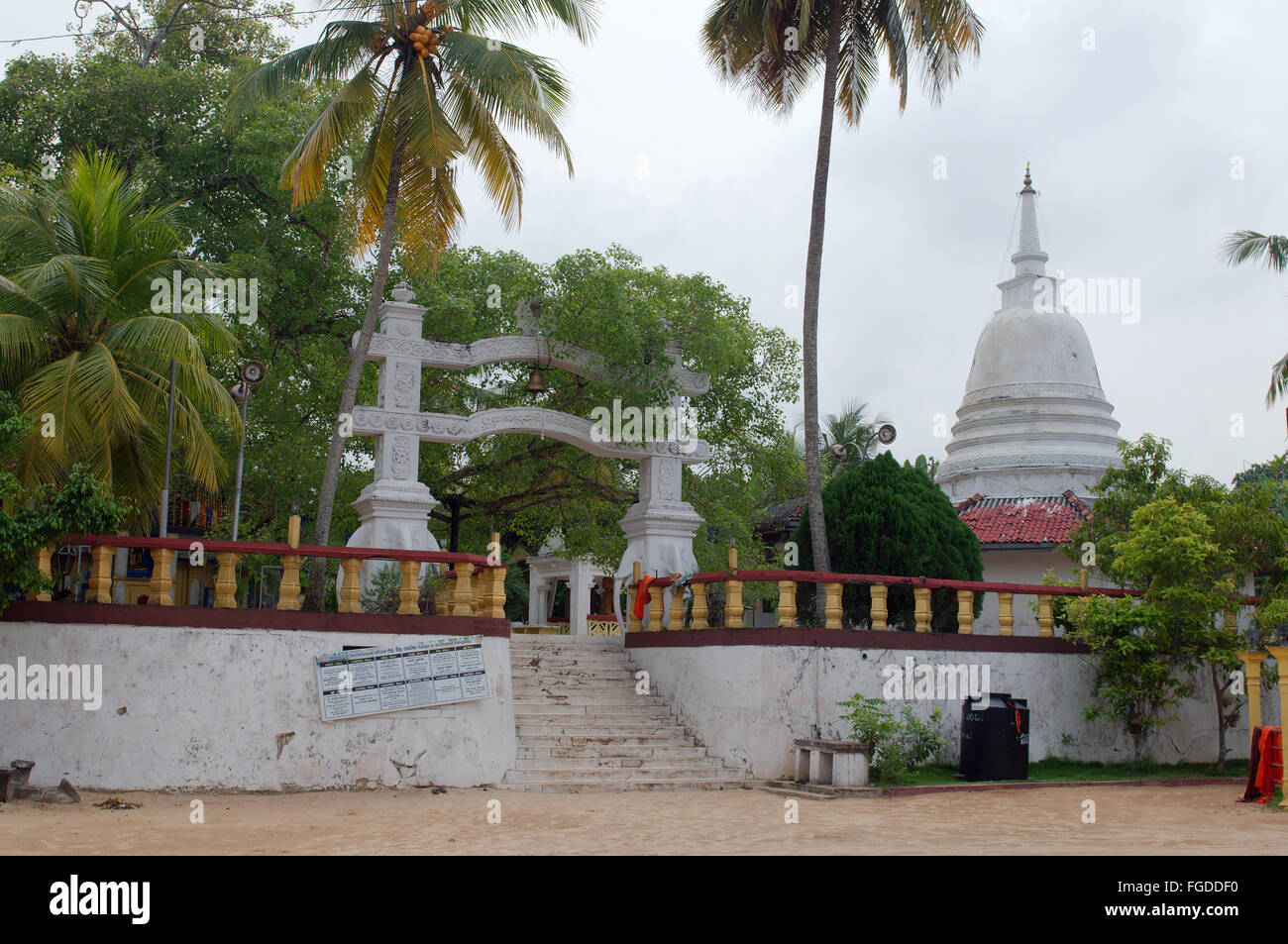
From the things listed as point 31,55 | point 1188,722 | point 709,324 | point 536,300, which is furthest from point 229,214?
point 1188,722

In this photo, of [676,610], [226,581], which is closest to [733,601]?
[676,610]

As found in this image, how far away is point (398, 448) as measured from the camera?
16.0m

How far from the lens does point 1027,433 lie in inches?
1009

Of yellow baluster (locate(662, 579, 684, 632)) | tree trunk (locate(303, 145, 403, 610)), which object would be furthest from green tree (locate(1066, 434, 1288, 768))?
tree trunk (locate(303, 145, 403, 610))

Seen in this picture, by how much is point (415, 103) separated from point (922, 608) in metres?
8.90

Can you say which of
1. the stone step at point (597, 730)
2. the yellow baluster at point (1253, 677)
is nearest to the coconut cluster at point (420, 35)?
the stone step at point (597, 730)

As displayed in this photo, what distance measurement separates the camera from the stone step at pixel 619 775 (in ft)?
42.3

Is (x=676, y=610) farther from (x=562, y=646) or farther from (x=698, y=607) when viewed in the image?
(x=562, y=646)

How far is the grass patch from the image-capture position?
13.8m

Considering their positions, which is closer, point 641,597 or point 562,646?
point 641,597

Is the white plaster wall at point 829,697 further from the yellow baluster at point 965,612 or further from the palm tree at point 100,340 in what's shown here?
the palm tree at point 100,340

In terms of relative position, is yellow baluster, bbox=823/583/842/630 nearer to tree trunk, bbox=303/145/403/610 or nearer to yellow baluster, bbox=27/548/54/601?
tree trunk, bbox=303/145/403/610

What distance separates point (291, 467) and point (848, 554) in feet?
30.6

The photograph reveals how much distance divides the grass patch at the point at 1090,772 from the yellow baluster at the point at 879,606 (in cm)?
177
